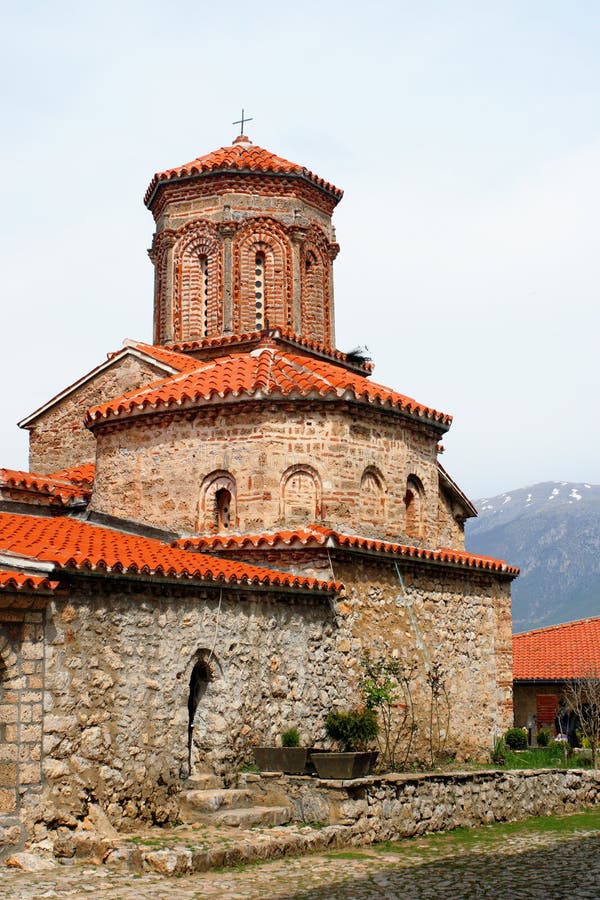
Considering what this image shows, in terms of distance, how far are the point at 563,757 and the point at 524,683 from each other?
26.8ft

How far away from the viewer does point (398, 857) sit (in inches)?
414

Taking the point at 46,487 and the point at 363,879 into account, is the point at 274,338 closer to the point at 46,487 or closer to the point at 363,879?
the point at 46,487

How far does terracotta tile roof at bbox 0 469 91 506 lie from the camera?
15.0 m

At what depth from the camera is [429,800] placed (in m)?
12.2

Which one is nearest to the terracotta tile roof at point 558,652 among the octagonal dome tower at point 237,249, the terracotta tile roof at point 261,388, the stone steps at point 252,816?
the octagonal dome tower at point 237,249

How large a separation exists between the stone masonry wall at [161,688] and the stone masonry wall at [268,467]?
72.7 inches

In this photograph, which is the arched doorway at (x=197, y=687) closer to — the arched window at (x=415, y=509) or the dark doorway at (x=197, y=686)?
the dark doorway at (x=197, y=686)

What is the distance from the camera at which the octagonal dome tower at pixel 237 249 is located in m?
19.3

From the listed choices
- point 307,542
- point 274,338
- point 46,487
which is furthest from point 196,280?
point 307,542

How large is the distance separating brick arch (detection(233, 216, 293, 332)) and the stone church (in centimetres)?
4

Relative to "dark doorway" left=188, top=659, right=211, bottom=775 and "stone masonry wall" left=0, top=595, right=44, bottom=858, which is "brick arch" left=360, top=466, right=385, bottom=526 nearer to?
"dark doorway" left=188, top=659, right=211, bottom=775

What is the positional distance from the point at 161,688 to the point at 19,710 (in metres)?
1.80

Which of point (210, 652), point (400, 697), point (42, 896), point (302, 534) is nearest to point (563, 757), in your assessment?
point (400, 697)

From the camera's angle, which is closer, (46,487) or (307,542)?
(307,542)
